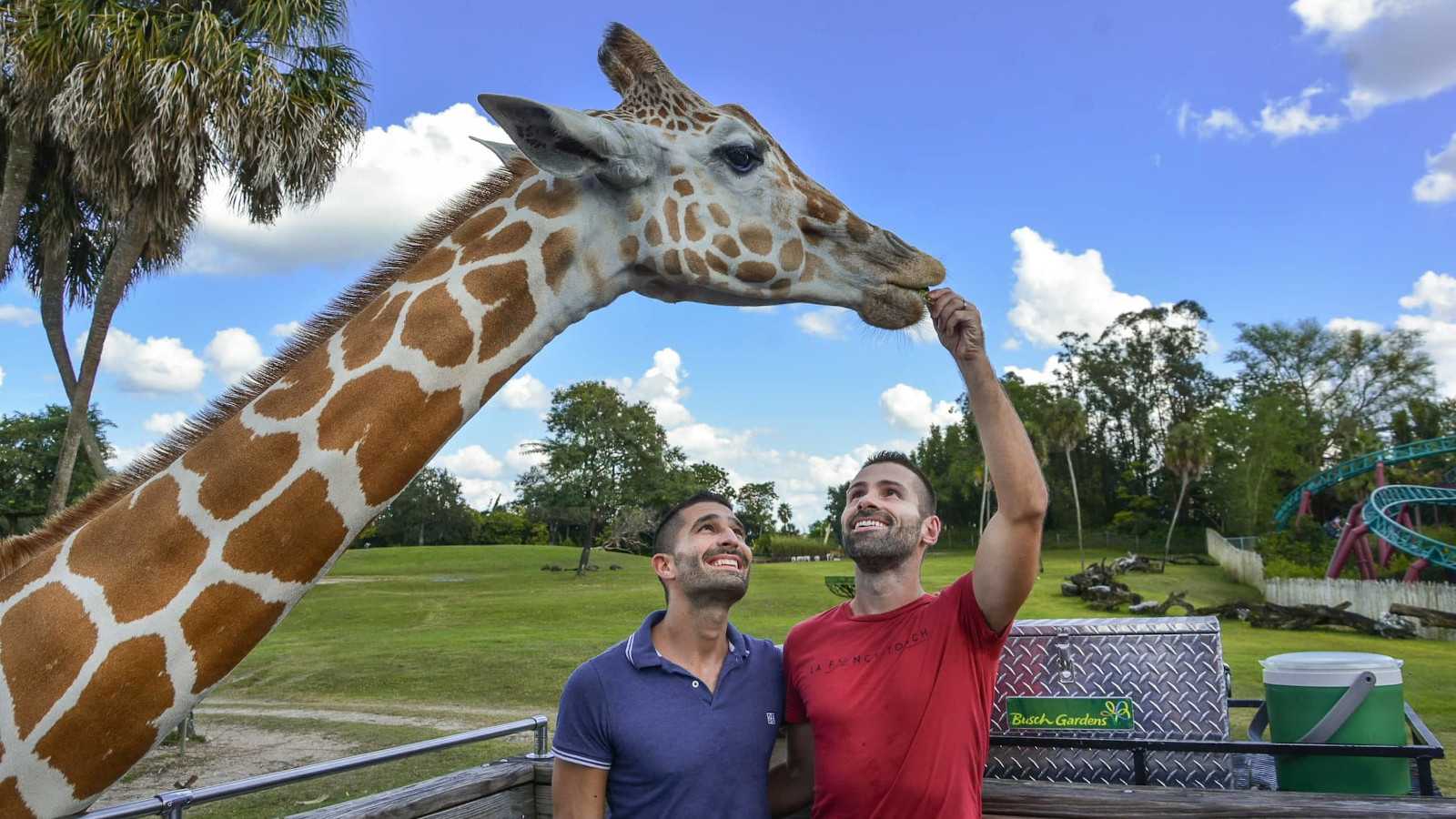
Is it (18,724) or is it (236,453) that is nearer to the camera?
(18,724)

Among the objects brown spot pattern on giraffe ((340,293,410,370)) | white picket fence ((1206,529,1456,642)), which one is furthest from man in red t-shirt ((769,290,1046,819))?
white picket fence ((1206,529,1456,642))

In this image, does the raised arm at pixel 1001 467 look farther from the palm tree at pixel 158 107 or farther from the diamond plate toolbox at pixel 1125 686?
the palm tree at pixel 158 107

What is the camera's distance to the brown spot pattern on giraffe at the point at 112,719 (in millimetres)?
1944

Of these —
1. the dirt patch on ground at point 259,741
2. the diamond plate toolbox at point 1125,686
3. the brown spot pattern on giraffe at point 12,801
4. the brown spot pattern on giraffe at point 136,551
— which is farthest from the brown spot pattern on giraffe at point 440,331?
the dirt patch on ground at point 259,741

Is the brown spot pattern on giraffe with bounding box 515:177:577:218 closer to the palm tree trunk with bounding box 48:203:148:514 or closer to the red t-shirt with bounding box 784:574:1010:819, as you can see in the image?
the red t-shirt with bounding box 784:574:1010:819

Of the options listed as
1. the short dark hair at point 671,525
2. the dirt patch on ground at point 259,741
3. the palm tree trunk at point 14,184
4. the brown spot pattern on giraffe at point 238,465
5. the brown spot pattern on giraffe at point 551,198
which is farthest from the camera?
the palm tree trunk at point 14,184

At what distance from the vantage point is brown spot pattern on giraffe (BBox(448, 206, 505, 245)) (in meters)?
2.59

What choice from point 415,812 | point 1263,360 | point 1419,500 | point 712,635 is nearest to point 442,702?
point 415,812

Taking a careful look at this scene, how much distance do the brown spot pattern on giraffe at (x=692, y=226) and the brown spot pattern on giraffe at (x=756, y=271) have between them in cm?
15

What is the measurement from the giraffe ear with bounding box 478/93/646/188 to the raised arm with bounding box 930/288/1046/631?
0.98m

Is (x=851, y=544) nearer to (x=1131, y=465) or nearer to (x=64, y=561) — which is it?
(x=64, y=561)

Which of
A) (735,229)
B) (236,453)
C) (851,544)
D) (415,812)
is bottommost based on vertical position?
(415,812)

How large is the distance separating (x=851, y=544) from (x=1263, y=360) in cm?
7121

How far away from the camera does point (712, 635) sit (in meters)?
2.76
